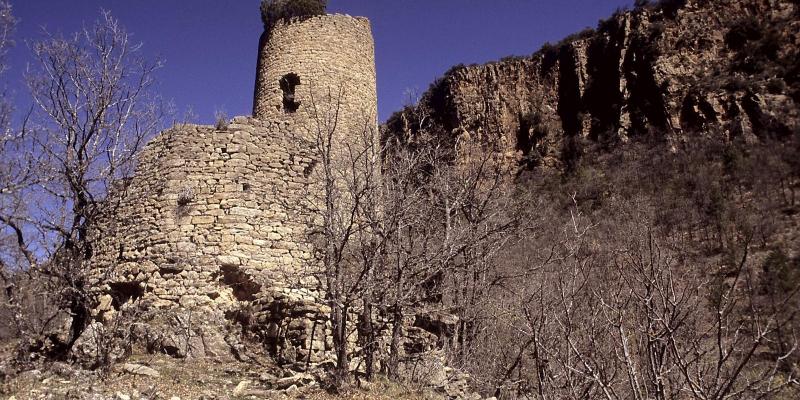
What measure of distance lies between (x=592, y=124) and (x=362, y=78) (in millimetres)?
37088

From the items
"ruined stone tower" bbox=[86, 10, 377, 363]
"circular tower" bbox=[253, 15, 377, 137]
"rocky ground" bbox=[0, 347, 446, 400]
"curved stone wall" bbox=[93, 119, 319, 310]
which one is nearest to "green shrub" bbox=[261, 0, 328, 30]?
"circular tower" bbox=[253, 15, 377, 137]

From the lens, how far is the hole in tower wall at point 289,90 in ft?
41.0

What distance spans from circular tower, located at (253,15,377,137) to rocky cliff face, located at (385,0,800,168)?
18479 millimetres

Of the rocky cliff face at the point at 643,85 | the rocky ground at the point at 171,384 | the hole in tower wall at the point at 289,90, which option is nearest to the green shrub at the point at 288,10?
the hole in tower wall at the point at 289,90

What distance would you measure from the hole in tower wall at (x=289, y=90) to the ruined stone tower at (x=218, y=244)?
9.98ft

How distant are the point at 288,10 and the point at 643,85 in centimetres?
3572

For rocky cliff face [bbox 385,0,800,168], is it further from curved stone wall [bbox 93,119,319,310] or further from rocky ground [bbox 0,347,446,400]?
rocky ground [bbox 0,347,446,400]

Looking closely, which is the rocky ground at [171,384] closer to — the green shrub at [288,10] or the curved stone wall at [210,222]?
the curved stone wall at [210,222]

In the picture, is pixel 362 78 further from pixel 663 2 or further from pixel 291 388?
pixel 663 2

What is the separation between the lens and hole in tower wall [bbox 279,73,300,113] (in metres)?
12.5

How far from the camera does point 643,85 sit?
43.2 metres

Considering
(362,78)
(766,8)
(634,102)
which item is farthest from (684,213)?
(362,78)

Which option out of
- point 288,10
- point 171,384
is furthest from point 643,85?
point 171,384

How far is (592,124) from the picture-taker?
46.4 metres
